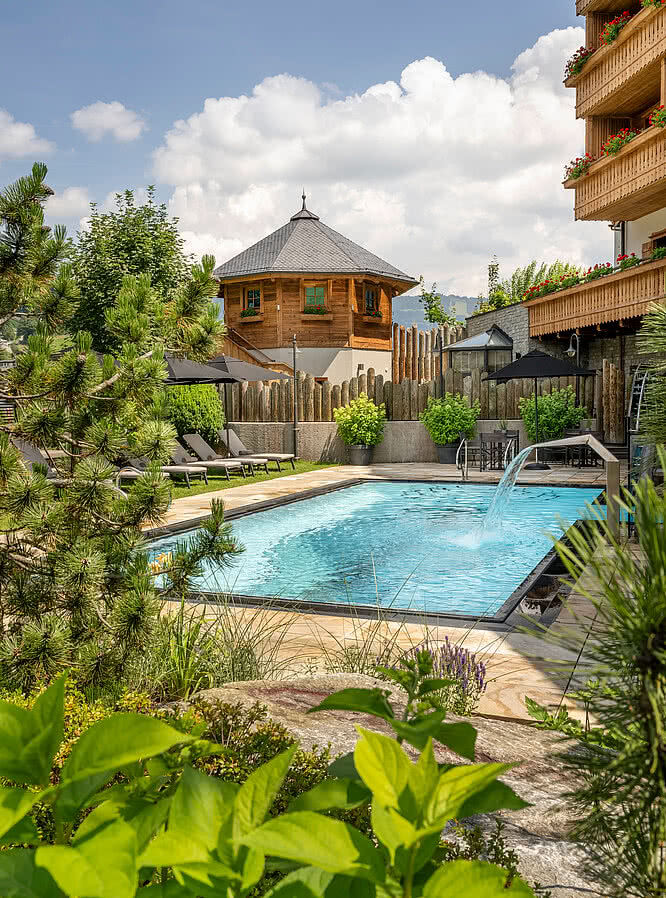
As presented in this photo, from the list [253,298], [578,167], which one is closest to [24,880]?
[578,167]

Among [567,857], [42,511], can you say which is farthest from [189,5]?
[567,857]

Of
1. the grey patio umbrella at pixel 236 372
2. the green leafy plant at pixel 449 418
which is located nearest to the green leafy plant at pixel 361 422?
the green leafy plant at pixel 449 418

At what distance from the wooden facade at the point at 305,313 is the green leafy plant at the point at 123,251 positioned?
9.60 feet

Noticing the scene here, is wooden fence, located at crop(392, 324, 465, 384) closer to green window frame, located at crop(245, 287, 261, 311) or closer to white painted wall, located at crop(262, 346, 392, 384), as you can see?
white painted wall, located at crop(262, 346, 392, 384)

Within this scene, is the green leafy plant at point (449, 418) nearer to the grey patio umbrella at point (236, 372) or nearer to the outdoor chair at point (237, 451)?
the outdoor chair at point (237, 451)

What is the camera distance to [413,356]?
2538 cm

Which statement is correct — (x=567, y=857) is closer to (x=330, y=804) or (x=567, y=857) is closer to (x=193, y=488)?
(x=330, y=804)

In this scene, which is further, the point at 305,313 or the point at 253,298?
the point at 253,298

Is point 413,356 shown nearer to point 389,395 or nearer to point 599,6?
point 389,395

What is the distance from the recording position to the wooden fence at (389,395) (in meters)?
18.0

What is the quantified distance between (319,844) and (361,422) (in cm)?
1768

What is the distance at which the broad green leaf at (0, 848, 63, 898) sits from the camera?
64 centimetres

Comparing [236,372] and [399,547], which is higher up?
[236,372]

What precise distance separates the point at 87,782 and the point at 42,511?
2.37 m
